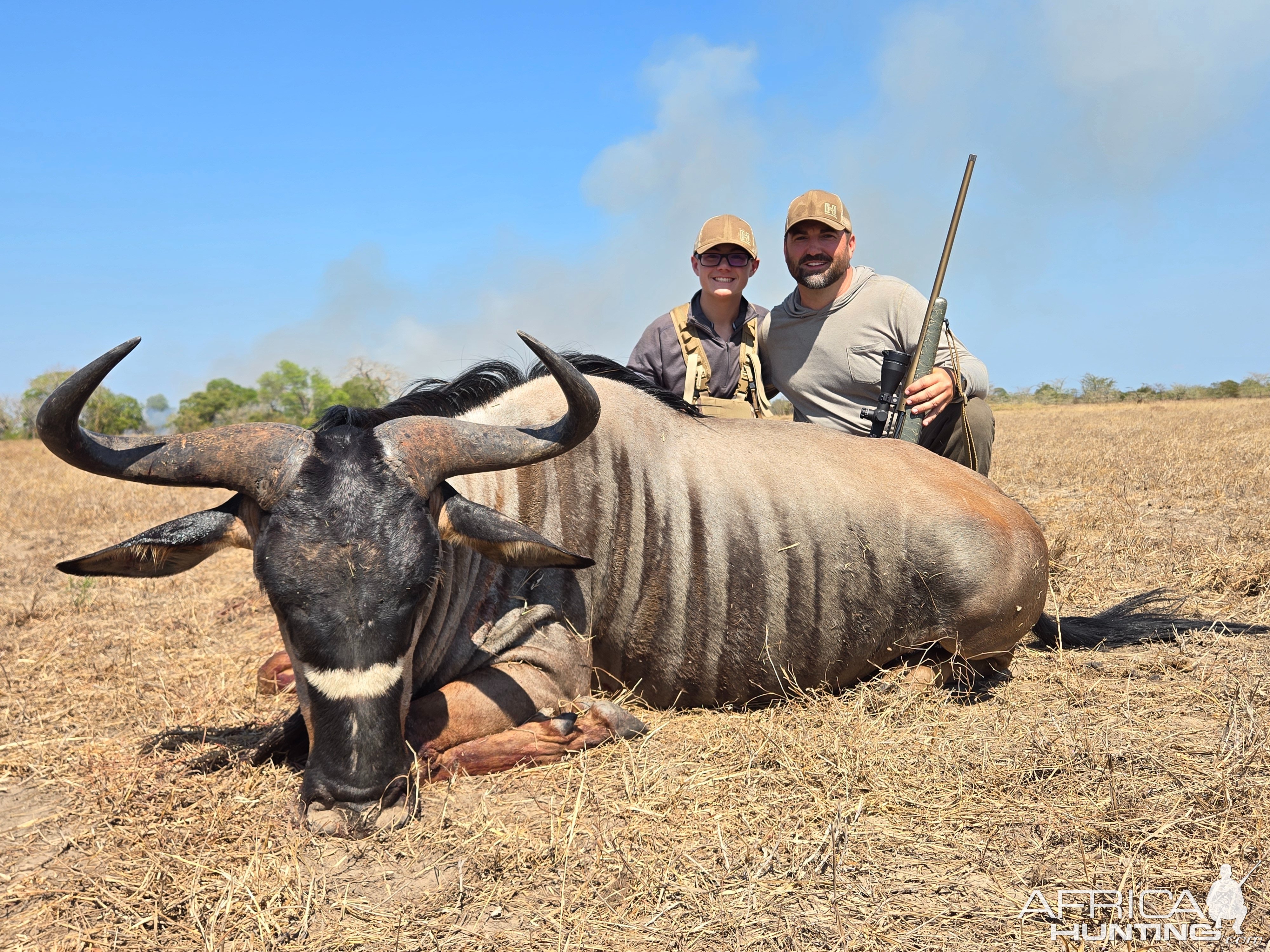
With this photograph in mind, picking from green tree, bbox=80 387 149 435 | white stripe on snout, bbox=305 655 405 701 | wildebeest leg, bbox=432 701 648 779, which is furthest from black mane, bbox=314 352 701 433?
green tree, bbox=80 387 149 435

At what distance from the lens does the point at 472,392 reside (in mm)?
4223

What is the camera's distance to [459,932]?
2385mm

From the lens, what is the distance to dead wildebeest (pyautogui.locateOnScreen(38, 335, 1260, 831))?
2939 millimetres

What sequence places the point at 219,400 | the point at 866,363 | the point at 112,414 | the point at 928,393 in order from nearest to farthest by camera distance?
the point at 928,393
the point at 866,363
the point at 112,414
the point at 219,400

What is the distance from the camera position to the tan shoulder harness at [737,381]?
6199 millimetres

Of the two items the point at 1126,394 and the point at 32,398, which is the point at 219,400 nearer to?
the point at 32,398

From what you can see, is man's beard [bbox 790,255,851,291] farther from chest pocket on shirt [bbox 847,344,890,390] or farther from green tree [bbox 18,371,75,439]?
green tree [bbox 18,371,75,439]

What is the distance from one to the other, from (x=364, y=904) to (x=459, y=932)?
32 cm

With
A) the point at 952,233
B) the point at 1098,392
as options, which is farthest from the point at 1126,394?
the point at 952,233

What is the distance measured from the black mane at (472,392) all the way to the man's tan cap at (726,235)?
228 cm

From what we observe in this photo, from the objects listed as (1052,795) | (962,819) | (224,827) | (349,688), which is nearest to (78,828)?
(224,827)

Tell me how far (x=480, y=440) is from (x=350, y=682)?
1005 millimetres

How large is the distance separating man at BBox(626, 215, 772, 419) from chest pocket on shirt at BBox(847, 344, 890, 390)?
2.39ft

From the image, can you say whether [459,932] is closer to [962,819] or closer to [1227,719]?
[962,819]
